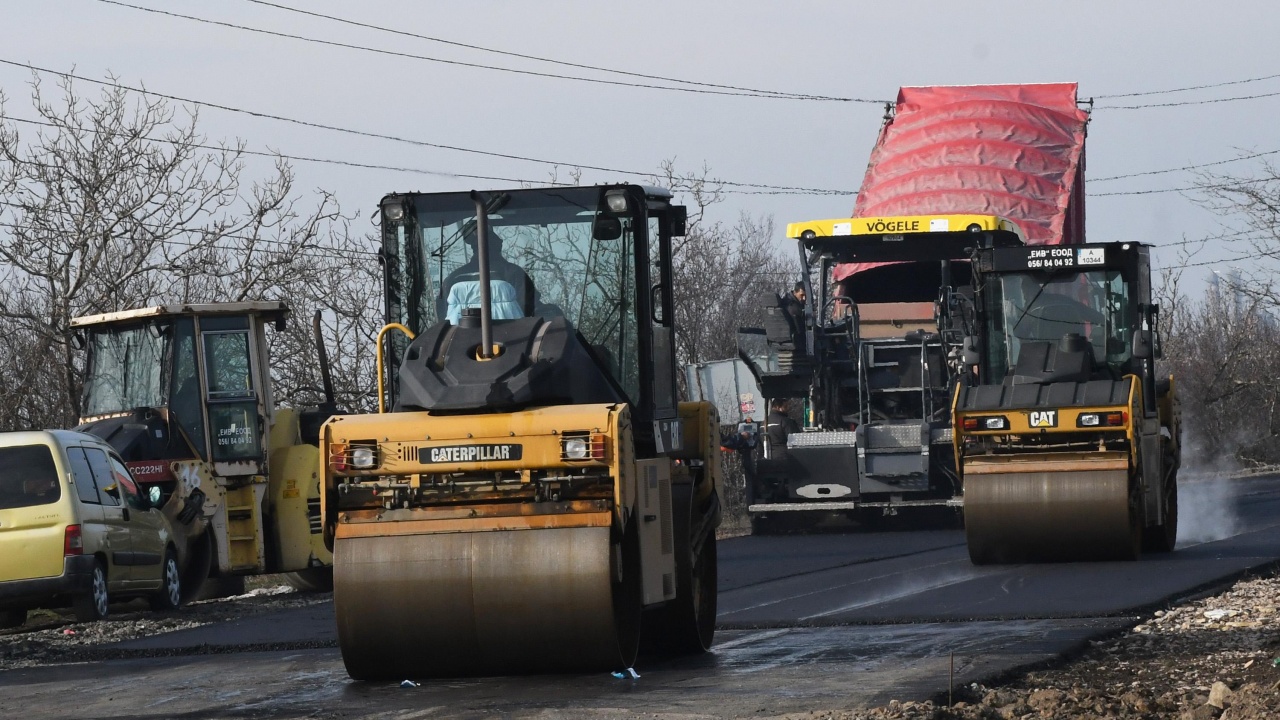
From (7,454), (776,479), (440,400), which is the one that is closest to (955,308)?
(776,479)

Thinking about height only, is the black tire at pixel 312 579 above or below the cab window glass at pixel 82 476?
below

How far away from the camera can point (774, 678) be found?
8625mm

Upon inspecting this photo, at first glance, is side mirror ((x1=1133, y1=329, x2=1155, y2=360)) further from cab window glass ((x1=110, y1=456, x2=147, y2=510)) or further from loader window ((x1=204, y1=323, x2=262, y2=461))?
cab window glass ((x1=110, y1=456, x2=147, y2=510))

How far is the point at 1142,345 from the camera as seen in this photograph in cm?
1620

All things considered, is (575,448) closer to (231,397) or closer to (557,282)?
(557,282)

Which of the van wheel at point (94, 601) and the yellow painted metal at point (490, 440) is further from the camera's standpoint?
the van wheel at point (94, 601)

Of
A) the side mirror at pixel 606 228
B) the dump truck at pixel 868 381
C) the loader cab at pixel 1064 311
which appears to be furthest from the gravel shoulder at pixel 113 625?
the loader cab at pixel 1064 311

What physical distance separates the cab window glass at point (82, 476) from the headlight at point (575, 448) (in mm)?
6817

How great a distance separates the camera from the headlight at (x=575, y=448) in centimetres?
821

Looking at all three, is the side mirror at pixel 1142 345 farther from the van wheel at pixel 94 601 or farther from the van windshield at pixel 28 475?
the van windshield at pixel 28 475

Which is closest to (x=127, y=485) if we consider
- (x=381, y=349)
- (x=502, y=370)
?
(x=381, y=349)

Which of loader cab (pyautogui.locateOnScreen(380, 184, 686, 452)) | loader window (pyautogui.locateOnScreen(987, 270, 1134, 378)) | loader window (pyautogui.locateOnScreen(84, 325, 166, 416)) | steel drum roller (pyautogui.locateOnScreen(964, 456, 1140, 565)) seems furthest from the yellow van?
loader window (pyautogui.locateOnScreen(987, 270, 1134, 378))

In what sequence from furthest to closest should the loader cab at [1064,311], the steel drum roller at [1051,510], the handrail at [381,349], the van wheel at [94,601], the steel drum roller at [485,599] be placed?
the loader cab at [1064,311] < the steel drum roller at [1051,510] < the van wheel at [94,601] < the handrail at [381,349] < the steel drum roller at [485,599]

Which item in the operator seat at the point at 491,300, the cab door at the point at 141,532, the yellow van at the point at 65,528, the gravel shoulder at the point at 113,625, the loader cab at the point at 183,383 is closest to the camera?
the operator seat at the point at 491,300
